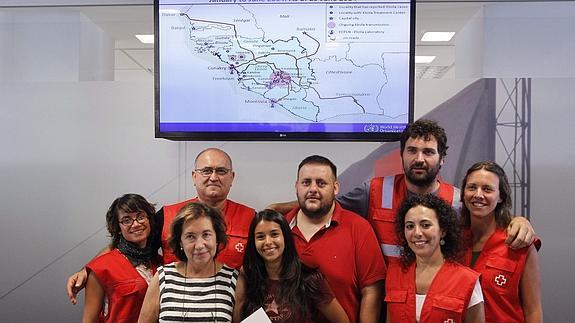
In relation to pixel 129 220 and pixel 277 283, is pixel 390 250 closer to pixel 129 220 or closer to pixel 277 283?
pixel 277 283

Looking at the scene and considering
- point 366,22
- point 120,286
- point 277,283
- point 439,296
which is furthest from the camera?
point 366,22

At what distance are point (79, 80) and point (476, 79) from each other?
8.78 ft

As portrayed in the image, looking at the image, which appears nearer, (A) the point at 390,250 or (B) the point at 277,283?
(B) the point at 277,283

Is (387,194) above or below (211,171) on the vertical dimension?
below

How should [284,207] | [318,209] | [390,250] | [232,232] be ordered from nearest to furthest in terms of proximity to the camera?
[318,209]
[390,250]
[232,232]
[284,207]

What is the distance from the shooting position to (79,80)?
3.74 meters

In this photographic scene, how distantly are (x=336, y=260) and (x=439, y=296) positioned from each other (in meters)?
0.56

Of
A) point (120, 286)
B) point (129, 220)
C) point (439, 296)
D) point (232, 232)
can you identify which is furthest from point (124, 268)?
point (439, 296)

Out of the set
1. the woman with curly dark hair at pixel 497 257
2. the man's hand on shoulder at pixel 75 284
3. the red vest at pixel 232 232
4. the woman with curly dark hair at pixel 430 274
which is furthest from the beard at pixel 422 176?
the man's hand on shoulder at pixel 75 284

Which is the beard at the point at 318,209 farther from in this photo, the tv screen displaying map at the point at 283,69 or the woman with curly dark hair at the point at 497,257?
the tv screen displaying map at the point at 283,69

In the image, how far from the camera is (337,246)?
273 cm

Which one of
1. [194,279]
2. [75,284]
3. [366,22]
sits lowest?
[75,284]

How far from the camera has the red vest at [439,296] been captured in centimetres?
231

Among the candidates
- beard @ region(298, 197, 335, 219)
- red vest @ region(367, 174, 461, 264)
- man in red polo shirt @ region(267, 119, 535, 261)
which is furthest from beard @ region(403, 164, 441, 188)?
beard @ region(298, 197, 335, 219)
